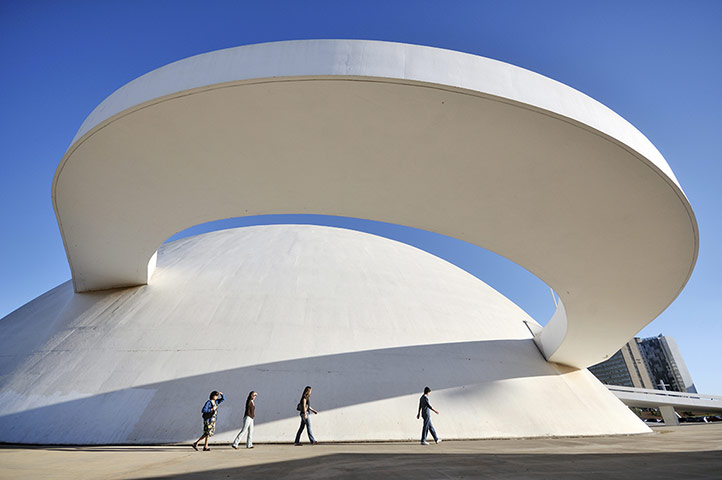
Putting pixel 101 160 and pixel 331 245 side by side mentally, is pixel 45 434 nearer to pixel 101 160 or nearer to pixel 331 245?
pixel 101 160

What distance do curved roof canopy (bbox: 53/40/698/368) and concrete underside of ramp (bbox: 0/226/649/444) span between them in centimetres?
336

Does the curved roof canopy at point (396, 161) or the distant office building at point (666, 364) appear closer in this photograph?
the curved roof canopy at point (396, 161)

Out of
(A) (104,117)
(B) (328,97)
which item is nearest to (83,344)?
(A) (104,117)

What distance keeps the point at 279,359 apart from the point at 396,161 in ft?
22.5

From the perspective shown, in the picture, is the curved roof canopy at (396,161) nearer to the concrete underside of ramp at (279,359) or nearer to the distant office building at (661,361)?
the concrete underside of ramp at (279,359)

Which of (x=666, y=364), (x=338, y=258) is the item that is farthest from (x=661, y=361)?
(x=338, y=258)

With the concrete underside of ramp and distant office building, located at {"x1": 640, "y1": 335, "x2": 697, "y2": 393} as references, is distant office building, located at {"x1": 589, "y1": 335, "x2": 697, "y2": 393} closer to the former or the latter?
distant office building, located at {"x1": 640, "y1": 335, "x2": 697, "y2": 393}

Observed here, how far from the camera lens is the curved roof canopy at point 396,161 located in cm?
607

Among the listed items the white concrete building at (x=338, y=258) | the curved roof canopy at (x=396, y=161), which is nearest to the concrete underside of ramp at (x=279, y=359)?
the white concrete building at (x=338, y=258)

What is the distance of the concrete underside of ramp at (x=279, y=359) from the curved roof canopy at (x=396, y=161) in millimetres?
3361

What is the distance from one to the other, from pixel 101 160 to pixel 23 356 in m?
7.80

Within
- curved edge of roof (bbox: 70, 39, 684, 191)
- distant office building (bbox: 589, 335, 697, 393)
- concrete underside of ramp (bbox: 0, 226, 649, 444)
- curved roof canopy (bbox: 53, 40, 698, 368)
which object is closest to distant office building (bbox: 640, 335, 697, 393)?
distant office building (bbox: 589, 335, 697, 393)

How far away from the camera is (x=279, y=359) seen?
34.7ft

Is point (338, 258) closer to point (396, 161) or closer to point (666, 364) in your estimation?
point (396, 161)
